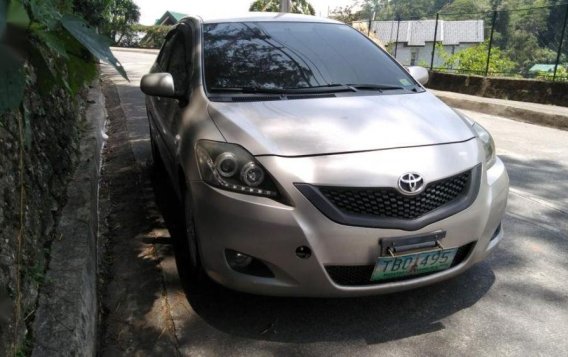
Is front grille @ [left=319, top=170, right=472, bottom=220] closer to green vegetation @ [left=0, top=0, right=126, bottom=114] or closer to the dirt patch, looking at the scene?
the dirt patch

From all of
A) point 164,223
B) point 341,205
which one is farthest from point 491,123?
point 341,205

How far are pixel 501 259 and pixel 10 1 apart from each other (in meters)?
3.24

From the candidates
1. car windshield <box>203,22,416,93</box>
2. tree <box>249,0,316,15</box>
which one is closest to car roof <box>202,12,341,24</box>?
car windshield <box>203,22,416,93</box>

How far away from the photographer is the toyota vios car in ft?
7.73

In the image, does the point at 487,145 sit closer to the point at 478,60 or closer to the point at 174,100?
the point at 174,100

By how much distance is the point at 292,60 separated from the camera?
11.2ft

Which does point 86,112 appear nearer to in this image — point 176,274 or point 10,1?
point 176,274

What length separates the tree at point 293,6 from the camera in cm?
2167

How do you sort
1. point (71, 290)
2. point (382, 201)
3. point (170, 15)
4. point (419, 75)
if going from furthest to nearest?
point (170, 15) → point (419, 75) → point (382, 201) → point (71, 290)

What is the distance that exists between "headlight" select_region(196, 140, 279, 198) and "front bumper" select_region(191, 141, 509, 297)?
0.04m

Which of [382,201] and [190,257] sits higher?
[382,201]

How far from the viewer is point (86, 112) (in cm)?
613

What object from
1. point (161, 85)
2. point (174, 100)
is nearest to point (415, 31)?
point (174, 100)

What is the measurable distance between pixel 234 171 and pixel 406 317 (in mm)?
1218
